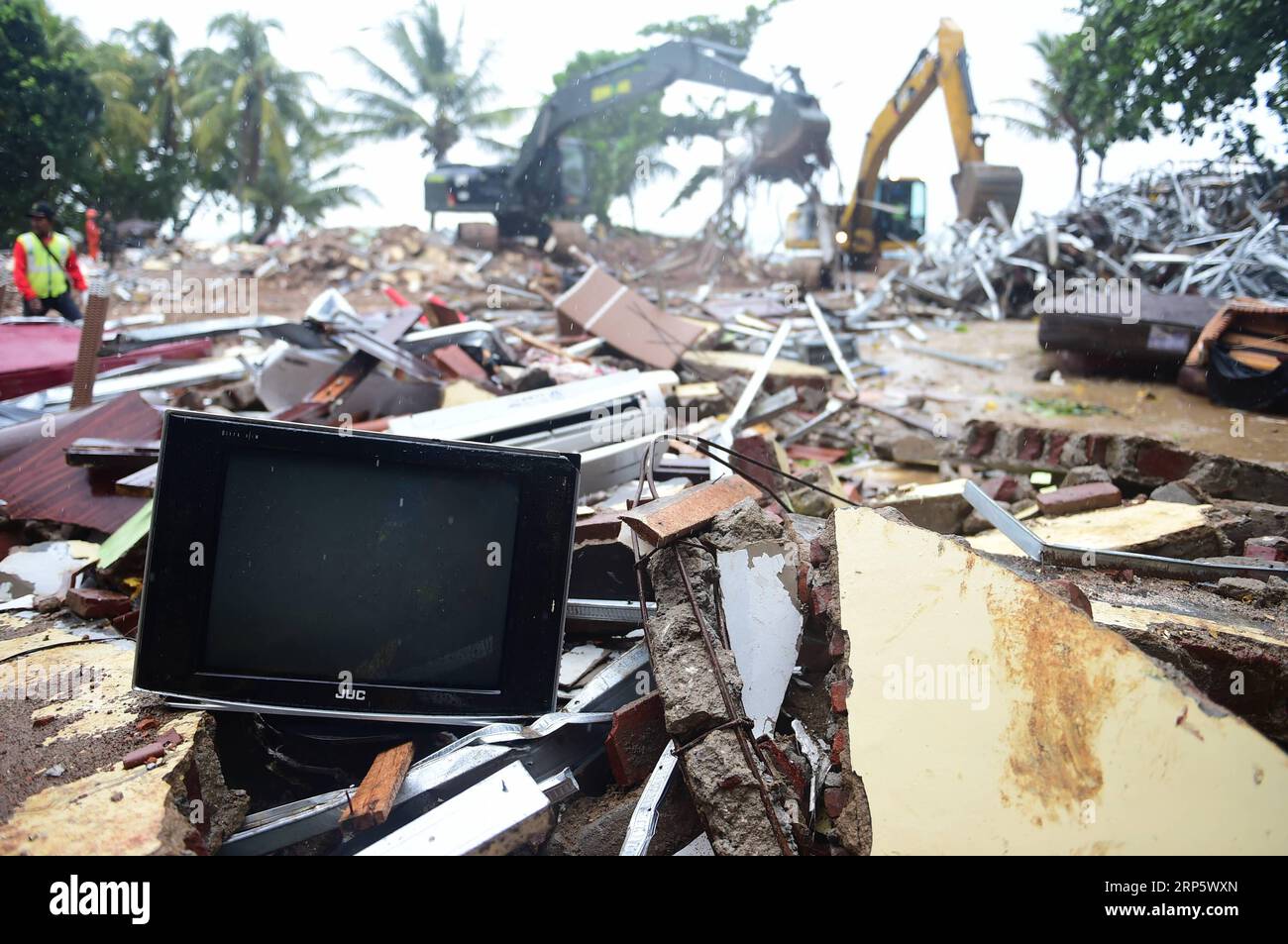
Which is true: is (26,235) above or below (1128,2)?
below

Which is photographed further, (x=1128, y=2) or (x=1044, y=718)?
(x=1128, y=2)

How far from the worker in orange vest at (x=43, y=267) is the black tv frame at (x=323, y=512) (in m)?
7.46

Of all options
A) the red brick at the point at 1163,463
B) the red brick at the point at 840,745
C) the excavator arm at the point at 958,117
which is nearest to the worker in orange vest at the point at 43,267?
the red brick at the point at 840,745

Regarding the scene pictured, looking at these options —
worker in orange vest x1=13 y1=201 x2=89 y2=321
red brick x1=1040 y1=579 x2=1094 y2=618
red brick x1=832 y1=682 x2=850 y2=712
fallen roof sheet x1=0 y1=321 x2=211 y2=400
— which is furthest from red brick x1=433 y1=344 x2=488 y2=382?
worker in orange vest x1=13 y1=201 x2=89 y2=321

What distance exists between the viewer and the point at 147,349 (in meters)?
6.13

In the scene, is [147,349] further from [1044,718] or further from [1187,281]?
[1187,281]

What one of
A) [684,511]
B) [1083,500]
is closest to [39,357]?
[684,511]

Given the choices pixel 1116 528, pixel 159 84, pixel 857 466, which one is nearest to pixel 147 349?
pixel 857 466

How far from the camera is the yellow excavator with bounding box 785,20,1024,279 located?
10469 millimetres

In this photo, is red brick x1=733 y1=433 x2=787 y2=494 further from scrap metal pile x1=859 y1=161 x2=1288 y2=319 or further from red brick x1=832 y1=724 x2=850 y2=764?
scrap metal pile x1=859 y1=161 x2=1288 y2=319

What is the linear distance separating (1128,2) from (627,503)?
1322 centimetres

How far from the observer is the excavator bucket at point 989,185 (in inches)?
412

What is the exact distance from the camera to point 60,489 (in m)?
3.49
